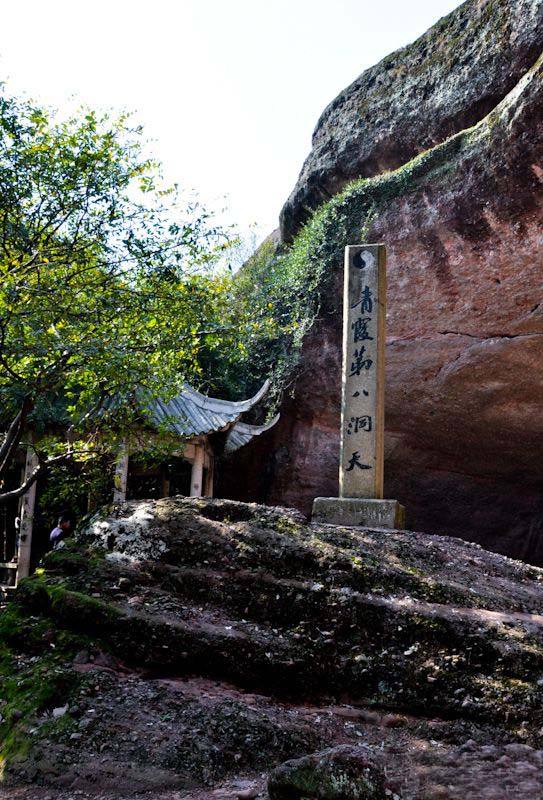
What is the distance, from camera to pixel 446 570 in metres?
5.08

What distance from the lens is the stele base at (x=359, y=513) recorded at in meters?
6.53

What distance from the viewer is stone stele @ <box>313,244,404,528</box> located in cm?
670

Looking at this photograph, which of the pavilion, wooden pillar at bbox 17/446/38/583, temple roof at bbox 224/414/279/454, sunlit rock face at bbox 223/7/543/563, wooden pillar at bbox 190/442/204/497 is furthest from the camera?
temple roof at bbox 224/414/279/454

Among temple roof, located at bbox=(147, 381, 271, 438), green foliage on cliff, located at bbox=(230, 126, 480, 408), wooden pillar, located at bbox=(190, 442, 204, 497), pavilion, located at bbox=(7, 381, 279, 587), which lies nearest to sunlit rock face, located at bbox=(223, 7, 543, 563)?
green foliage on cliff, located at bbox=(230, 126, 480, 408)

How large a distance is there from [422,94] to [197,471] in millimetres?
7808

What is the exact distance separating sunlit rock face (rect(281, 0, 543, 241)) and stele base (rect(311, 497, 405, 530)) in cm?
789

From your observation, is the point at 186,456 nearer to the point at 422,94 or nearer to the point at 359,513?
the point at 359,513

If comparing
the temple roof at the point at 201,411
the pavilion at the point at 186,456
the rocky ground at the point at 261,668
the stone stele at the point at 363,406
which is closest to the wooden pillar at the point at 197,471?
the pavilion at the point at 186,456

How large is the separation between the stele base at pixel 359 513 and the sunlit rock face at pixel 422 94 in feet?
25.9

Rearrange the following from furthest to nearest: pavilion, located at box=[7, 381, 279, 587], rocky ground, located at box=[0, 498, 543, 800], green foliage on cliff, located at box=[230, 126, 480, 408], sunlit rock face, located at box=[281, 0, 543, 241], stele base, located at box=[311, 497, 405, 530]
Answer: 1. green foliage on cliff, located at box=[230, 126, 480, 408]
2. sunlit rock face, located at box=[281, 0, 543, 241]
3. pavilion, located at box=[7, 381, 279, 587]
4. stele base, located at box=[311, 497, 405, 530]
5. rocky ground, located at box=[0, 498, 543, 800]

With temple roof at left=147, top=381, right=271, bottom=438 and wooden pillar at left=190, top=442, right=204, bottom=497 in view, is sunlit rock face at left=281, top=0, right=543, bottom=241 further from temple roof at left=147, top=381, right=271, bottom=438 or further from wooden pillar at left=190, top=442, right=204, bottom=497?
wooden pillar at left=190, top=442, right=204, bottom=497

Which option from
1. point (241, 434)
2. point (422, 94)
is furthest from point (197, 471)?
point (422, 94)

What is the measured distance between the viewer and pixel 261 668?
13.1 ft

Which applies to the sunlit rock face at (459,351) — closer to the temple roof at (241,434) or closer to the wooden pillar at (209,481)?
the temple roof at (241,434)
